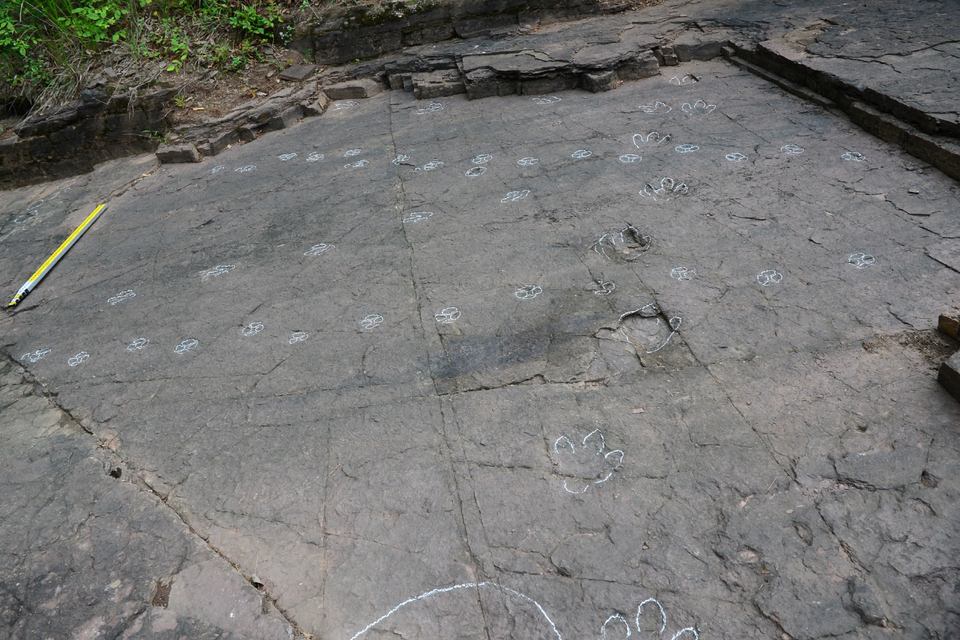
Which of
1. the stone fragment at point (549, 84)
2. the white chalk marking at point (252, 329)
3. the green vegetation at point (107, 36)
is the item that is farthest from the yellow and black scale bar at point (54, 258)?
the stone fragment at point (549, 84)

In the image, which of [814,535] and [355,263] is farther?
[355,263]

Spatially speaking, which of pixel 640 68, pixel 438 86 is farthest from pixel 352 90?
pixel 640 68

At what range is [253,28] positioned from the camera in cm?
625

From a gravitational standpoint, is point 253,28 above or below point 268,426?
above

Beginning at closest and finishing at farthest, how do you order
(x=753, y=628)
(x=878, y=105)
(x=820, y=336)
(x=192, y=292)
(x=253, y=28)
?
(x=753, y=628)
(x=820, y=336)
(x=192, y=292)
(x=878, y=105)
(x=253, y=28)

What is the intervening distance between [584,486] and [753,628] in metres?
0.66

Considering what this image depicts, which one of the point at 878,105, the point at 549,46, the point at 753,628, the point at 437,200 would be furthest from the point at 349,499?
the point at 549,46

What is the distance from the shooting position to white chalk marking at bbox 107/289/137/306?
143 inches

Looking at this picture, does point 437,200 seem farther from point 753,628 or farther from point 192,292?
point 753,628

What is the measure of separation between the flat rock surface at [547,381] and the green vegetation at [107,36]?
2509 mm

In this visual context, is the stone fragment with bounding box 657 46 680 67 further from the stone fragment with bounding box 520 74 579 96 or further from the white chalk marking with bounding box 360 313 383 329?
the white chalk marking with bounding box 360 313 383 329

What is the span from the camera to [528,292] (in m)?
3.05

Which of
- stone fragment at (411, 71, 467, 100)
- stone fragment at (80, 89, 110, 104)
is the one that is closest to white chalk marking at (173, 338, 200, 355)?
stone fragment at (411, 71, 467, 100)

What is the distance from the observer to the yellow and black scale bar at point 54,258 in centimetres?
386
